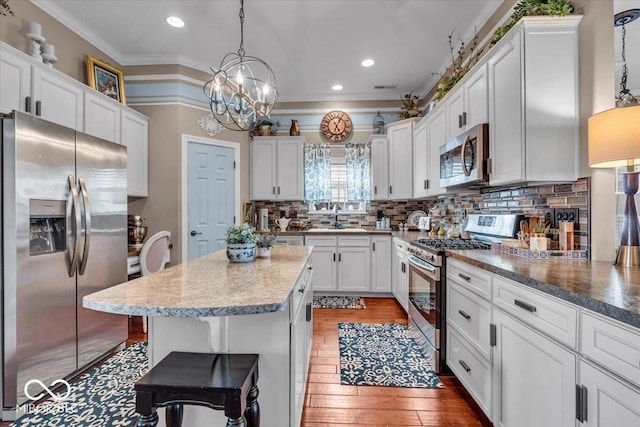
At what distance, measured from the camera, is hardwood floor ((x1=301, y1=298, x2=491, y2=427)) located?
1.80 m

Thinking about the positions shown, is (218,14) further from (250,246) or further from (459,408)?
(459,408)

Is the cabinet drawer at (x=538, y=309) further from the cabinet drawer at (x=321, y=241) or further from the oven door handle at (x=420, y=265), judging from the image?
the cabinet drawer at (x=321, y=241)

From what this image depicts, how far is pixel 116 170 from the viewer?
2.62m

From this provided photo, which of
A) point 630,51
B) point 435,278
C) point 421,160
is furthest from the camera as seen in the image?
point 421,160

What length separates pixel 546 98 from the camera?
1788mm

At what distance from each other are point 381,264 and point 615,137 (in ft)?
10.0

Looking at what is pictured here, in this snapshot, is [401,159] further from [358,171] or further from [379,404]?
[379,404]

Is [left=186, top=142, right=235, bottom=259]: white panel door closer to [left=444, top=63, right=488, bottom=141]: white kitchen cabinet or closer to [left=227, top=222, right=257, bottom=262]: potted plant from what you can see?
[left=227, top=222, right=257, bottom=262]: potted plant

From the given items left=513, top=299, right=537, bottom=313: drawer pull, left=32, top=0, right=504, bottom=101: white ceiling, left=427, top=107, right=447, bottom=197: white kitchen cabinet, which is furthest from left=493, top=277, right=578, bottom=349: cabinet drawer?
left=32, top=0, right=504, bottom=101: white ceiling

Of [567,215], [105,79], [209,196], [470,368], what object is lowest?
[470,368]

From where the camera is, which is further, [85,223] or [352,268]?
[352,268]

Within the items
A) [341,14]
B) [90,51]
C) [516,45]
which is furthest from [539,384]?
[90,51]

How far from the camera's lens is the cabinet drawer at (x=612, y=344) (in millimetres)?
866

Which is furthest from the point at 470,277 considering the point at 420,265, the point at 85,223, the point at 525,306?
the point at 85,223
